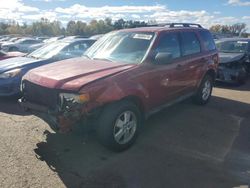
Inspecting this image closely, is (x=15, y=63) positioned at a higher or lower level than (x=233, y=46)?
lower

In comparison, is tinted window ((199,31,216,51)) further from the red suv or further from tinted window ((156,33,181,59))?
tinted window ((156,33,181,59))

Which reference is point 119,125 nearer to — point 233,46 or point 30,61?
point 30,61

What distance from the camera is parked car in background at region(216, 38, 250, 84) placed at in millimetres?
9762

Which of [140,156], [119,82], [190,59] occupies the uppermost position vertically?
[190,59]

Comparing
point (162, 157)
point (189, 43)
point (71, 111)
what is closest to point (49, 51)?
point (189, 43)

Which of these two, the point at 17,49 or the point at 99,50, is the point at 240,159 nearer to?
the point at 99,50

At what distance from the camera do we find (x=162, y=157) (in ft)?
14.3

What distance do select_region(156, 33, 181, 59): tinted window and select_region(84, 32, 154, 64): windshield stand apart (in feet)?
0.72

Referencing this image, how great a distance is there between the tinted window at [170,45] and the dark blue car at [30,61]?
3671 millimetres

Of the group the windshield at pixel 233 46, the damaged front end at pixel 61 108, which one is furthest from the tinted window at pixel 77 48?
the windshield at pixel 233 46

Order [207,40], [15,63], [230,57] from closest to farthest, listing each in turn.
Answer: [207,40]
[15,63]
[230,57]

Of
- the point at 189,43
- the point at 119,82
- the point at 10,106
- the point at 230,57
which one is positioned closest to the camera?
the point at 119,82

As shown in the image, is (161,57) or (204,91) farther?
(204,91)

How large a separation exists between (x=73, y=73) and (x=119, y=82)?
0.73 metres
